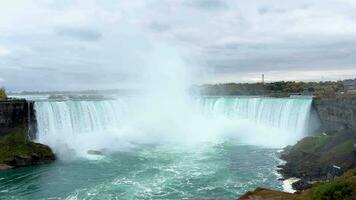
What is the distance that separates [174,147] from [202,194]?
15218 mm

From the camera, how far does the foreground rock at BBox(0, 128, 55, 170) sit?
93.5ft

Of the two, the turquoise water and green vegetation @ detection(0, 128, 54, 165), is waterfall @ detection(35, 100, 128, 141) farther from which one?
the turquoise water

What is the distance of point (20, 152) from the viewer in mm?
29469

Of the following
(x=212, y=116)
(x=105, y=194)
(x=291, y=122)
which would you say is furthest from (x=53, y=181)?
(x=212, y=116)

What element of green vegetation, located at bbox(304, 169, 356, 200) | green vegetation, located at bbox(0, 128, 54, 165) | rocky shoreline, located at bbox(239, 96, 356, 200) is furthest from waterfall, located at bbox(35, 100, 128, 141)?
green vegetation, located at bbox(304, 169, 356, 200)

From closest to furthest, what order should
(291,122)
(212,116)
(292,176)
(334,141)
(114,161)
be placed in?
(292,176) → (334,141) → (114,161) → (291,122) → (212,116)

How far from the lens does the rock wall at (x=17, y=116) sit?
1289 inches

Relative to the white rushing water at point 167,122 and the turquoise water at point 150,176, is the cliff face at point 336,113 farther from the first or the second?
the turquoise water at point 150,176

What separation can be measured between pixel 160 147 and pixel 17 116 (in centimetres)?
Result: 1151

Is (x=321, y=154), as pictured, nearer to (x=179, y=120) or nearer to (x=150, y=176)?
(x=150, y=176)

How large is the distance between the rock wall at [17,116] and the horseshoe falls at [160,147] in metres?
0.55

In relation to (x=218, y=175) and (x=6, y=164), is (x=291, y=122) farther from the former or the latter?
(x=6, y=164)

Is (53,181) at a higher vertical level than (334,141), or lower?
lower

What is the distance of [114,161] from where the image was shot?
28.9m
